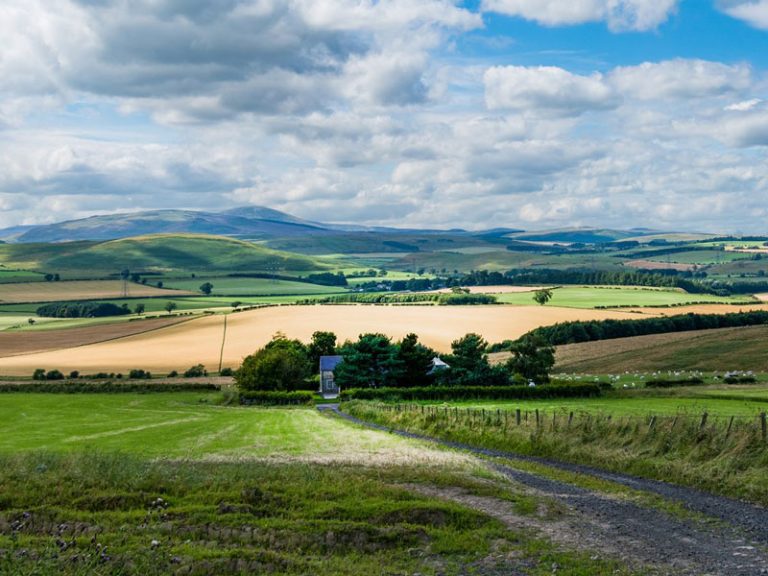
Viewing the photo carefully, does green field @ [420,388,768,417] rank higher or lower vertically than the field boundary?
lower

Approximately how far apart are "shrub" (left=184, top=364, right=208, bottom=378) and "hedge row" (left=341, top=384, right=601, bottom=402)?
37.6 metres

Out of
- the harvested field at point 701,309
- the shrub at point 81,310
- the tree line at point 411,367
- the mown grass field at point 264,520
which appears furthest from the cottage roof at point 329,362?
the shrub at point 81,310

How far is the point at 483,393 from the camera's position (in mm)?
79938

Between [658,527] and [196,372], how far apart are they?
327ft

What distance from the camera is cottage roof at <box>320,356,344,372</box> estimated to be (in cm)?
10481

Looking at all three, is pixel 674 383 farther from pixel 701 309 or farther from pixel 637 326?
pixel 701 309

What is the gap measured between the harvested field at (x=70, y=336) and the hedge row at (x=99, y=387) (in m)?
28.3

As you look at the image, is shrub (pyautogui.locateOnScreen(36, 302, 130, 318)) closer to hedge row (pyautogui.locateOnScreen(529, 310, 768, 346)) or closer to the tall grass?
hedge row (pyautogui.locateOnScreen(529, 310, 768, 346))

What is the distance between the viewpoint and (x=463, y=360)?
8944cm

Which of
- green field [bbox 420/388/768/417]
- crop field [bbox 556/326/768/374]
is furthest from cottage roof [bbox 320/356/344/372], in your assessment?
green field [bbox 420/388/768/417]

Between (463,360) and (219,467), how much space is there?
6522cm

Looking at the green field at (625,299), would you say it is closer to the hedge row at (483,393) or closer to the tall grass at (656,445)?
the hedge row at (483,393)

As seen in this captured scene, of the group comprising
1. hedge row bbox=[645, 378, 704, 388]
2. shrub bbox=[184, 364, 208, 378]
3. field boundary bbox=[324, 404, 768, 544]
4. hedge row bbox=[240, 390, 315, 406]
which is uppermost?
field boundary bbox=[324, 404, 768, 544]

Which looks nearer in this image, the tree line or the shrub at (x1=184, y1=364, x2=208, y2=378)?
the tree line
